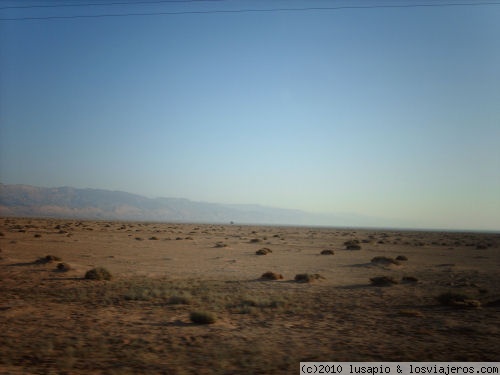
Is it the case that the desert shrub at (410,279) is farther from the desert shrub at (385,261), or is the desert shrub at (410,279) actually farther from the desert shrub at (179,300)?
the desert shrub at (179,300)

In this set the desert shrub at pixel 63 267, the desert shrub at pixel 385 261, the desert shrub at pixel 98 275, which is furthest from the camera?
the desert shrub at pixel 385 261

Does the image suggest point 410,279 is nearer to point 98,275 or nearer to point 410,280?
point 410,280

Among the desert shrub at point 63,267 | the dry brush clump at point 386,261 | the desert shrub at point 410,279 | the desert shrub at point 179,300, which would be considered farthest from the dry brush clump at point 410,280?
the desert shrub at point 63,267

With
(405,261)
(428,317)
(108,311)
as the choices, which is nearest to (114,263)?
(108,311)

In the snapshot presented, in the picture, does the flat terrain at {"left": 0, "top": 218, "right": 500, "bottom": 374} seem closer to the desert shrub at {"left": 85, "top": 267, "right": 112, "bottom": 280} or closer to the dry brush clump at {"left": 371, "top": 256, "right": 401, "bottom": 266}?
the desert shrub at {"left": 85, "top": 267, "right": 112, "bottom": 280}

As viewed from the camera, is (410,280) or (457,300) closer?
(457,300)

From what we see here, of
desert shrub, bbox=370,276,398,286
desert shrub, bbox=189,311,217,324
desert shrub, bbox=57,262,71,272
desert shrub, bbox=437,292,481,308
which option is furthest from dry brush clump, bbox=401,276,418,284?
desert shrub, bbox=57,262,71,272

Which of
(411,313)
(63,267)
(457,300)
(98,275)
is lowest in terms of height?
(63,267)

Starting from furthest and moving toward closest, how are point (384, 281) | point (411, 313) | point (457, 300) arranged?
point (384, 281)
point (457, 300)
point (411, 313)

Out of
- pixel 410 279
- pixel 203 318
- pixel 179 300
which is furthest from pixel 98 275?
pixel 410 279

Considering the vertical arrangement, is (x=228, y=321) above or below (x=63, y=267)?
above

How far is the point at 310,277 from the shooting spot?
19953mm

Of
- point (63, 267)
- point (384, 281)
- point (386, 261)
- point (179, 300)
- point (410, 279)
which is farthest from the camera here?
point (386, 261)

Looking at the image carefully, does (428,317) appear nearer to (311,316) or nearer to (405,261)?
(311,316)
